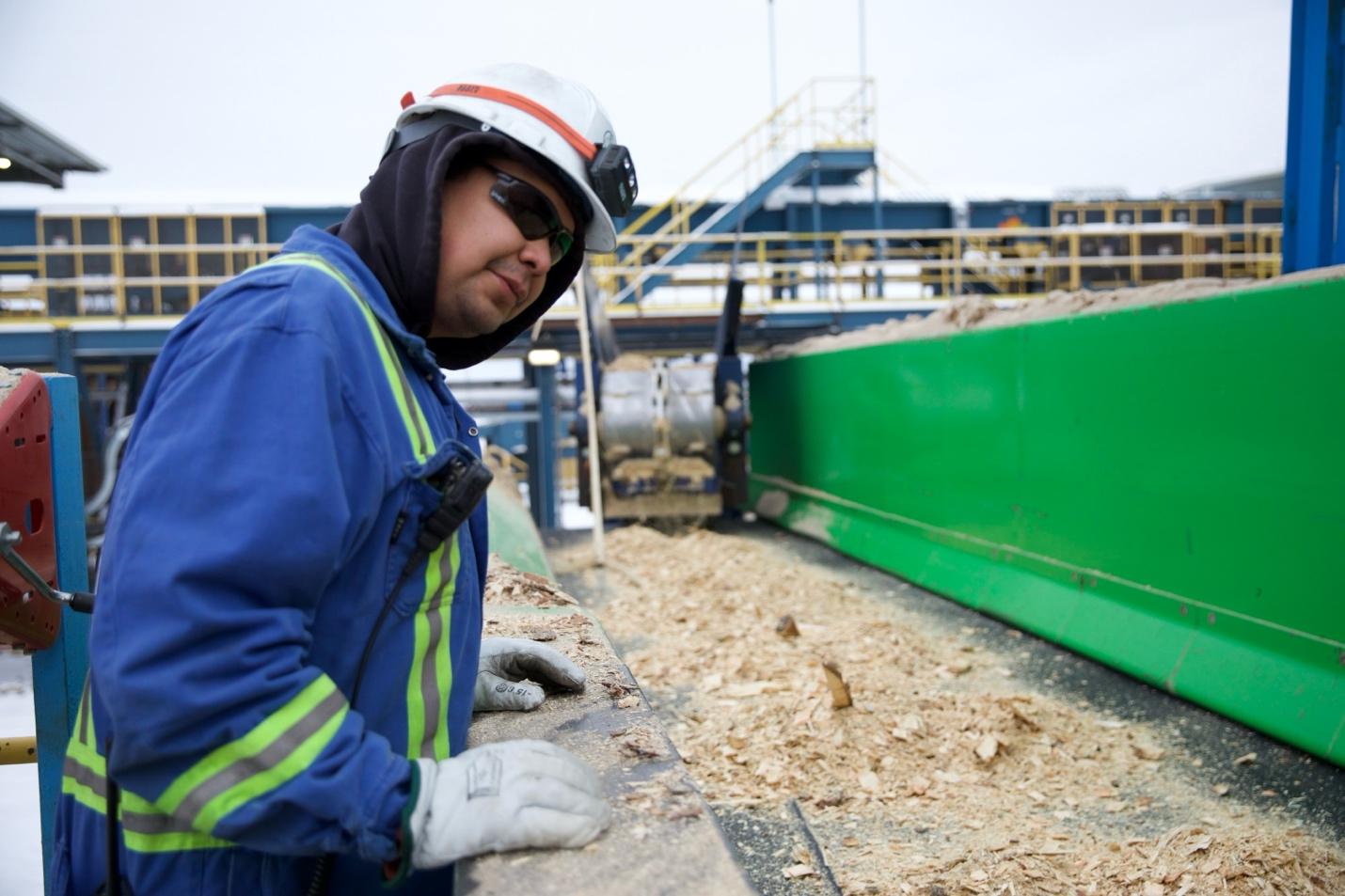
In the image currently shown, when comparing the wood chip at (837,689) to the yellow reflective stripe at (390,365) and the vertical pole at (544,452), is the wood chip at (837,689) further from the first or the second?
the vertical pole at (544,452)

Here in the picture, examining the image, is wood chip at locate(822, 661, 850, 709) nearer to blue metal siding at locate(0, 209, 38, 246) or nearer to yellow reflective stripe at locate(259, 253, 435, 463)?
yellow reflective stripe at locate(259, 253, 435, 463)

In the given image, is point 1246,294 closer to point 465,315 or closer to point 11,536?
point 465,315

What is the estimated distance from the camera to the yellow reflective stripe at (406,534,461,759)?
165 cm

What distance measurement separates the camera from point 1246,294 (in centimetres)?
391

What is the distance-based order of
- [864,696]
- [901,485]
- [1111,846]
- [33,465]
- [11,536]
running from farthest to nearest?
[901,485], [864,696], [1111,846], [33,465], [11,536]

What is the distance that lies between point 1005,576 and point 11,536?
514cm

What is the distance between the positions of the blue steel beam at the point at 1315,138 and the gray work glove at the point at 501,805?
4.63 metres

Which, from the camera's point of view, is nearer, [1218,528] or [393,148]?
[393,148]

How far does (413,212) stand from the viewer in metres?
1.72

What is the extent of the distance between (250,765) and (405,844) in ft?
0.84

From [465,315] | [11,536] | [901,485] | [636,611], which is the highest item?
[465,315]

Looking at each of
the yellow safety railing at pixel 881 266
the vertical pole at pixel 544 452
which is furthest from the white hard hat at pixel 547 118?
the yellow safety railing at pixel 881 266

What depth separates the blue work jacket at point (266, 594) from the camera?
1.29m

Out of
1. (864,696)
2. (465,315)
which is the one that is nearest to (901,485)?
(864,696)
